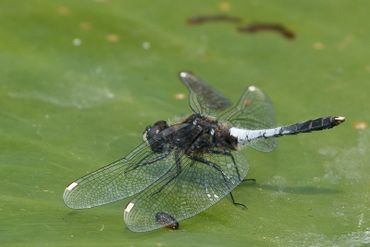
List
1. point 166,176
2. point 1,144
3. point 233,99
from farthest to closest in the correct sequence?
point 233,99 < point 1,144 < point 166,176

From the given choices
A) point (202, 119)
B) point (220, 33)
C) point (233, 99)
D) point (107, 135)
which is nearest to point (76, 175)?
point (107, 135)

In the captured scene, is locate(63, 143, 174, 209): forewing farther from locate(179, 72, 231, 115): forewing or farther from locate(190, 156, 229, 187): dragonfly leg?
locate(179, 72, 231, 115): forewing

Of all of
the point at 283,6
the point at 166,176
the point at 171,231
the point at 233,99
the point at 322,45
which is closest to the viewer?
the point at 171,231

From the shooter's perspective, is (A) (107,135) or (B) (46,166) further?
(A) (107,135)

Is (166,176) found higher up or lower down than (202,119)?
lower down

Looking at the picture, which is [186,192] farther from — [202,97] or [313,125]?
[202,97]

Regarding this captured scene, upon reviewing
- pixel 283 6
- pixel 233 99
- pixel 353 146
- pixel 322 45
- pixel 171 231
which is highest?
pixel 283 6

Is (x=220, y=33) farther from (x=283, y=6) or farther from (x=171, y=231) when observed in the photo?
(x=171, y=231)
